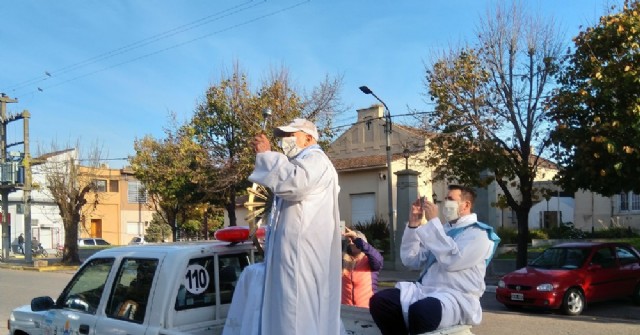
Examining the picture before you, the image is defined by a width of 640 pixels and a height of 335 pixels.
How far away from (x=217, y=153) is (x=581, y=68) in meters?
14.0

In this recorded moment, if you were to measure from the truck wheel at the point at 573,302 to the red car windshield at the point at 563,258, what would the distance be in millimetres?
685

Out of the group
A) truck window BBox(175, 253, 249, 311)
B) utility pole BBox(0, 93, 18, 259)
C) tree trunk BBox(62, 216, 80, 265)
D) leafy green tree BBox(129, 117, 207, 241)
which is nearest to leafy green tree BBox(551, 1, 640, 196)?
truck window BBox(175, 253, 249, 311)

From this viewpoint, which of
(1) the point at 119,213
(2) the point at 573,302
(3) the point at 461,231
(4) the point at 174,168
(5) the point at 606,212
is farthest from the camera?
(1) the point at 119,213

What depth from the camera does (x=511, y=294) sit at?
43.9 ft

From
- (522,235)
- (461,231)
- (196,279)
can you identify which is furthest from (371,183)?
(196,279)

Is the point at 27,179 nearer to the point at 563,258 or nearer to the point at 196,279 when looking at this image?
the point at 563,258

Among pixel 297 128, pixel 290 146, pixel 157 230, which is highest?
pixel 297 128

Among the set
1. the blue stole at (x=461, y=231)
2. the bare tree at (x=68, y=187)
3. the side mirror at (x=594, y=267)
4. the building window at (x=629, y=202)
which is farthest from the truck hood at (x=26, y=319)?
the building window at (x=629, y=202)

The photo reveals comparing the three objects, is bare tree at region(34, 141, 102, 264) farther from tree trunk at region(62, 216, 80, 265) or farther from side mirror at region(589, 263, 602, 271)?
side mirror at region(589, 263, 602, 271)

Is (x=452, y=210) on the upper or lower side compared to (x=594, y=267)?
upper

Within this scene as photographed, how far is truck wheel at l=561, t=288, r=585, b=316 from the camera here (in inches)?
504

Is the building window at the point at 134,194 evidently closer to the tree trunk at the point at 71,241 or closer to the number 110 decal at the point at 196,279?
the tree trunk at the point at 71,241

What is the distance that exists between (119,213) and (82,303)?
53.1 meters

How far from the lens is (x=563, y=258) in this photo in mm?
13977
